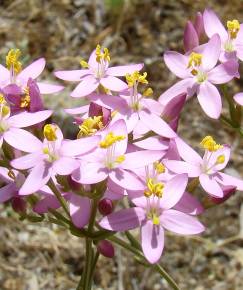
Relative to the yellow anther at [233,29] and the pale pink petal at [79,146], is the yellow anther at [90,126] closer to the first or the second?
the pale pink petal at [79,146]

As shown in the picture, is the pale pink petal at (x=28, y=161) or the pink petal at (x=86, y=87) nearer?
the pale pink petal at (x=28, y=161)

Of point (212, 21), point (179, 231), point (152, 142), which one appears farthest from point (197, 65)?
point (179, 231)

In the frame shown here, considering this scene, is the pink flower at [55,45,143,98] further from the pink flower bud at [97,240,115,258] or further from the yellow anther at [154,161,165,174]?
the pink flower bud at [97,240,115,258]

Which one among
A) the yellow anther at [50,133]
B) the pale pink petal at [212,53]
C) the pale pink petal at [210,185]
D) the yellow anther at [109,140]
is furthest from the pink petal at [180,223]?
the pale pink petal at [212,53]

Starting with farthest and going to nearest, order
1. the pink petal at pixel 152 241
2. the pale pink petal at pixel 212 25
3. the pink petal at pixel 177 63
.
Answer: the pale pink petal at pixel 212 25 → the pink petal at pixel 177 63 → the pink petal at pixel 152 241

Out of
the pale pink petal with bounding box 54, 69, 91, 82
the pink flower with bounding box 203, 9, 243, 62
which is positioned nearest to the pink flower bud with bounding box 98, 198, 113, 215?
the pale pink petal with bounding box 54, 69, 91, 82

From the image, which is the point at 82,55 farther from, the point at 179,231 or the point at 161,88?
the point at 179,231

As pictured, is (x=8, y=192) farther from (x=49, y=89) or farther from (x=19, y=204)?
(x=49, y=89)
